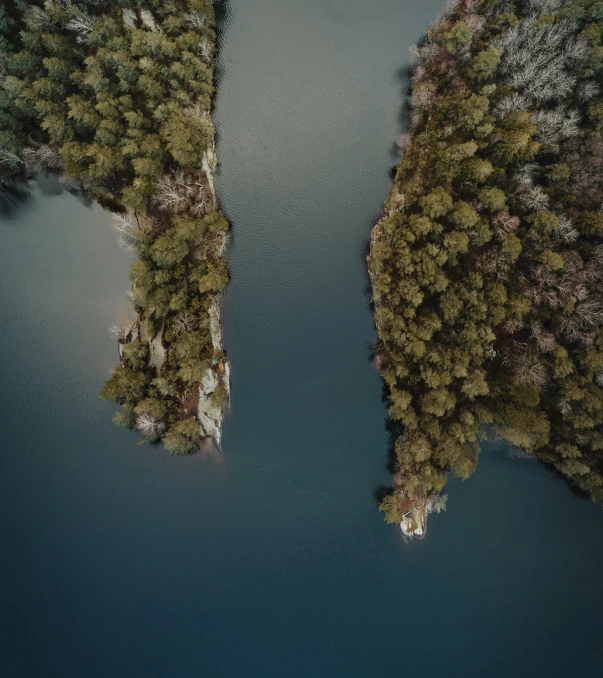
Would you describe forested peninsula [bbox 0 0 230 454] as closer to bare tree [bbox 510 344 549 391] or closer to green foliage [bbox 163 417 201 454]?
green foliage [bbox 163 417 201 454]

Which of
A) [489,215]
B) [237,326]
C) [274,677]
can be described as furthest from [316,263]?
[274,677]

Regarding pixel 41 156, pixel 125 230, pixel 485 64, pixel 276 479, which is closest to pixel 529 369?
pixel 276 479

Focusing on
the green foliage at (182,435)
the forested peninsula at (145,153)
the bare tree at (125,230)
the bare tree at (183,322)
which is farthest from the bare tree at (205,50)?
the green foliage at (182,435)

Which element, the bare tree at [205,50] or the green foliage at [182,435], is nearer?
the green foliage at [182,435]

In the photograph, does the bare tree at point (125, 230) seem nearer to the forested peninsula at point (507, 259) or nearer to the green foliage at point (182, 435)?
the green foliage at point (182, 435)

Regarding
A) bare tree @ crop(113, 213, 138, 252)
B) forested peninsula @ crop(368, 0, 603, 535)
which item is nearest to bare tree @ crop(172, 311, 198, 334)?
bare tree @ crop(113, 213, 138, 252)

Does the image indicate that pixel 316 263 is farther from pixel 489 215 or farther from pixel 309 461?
pixel 309 461
